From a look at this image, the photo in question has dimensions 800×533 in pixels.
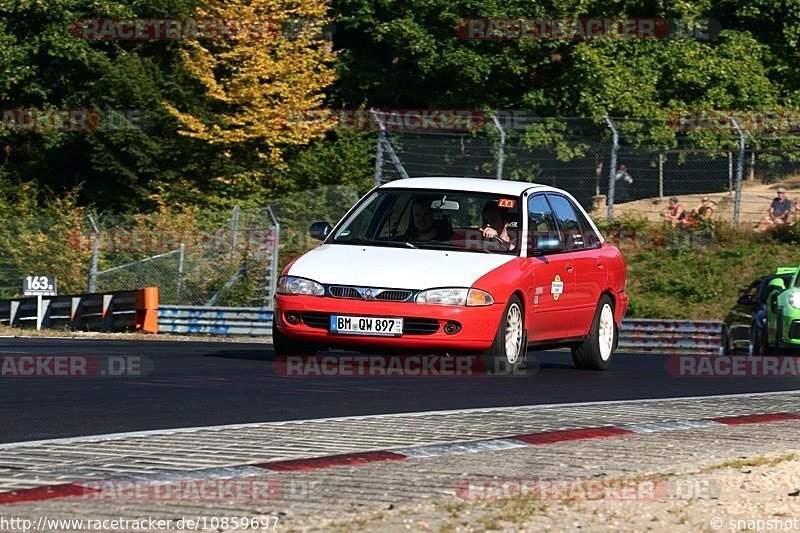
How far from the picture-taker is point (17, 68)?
40.5 m

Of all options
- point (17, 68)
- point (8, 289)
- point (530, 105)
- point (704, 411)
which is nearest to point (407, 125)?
point (530, 105)

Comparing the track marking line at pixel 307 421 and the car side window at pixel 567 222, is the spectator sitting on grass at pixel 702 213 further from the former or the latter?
the track marking line at pixel 307 421

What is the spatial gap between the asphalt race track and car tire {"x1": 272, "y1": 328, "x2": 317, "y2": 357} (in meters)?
0.19

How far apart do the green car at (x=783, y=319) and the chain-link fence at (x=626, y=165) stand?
41.5ft

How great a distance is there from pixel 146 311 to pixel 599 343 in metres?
13.0

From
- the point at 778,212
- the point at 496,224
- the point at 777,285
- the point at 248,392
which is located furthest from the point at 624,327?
the point at 248,392

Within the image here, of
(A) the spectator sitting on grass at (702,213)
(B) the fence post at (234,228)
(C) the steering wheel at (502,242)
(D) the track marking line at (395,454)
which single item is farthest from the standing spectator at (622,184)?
(D) the track marking line at (395,454)

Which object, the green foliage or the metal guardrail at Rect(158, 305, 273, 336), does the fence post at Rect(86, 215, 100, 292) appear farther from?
the green foliage

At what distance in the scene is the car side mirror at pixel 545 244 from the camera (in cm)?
1289

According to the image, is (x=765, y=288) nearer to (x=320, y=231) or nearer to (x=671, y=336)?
(x=320, y=231)

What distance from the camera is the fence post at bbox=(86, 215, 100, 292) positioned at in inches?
1096

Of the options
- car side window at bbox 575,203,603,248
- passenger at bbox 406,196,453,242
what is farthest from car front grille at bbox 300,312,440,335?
car side window at bbox 575,203,603,248

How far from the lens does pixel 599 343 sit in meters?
14.1

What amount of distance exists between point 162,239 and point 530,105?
1050cm
